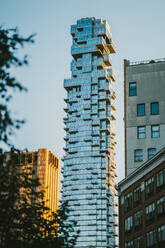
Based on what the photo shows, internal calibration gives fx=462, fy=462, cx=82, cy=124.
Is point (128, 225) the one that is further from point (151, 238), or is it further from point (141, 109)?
point (141, 109)

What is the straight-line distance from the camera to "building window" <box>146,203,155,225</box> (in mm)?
58000

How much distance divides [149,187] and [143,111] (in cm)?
1632

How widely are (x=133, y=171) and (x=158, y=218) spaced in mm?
10651

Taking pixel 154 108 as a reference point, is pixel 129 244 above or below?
below

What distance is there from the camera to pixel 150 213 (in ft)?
193

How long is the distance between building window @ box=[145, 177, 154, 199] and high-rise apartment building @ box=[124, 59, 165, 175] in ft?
30.0

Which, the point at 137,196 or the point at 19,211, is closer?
the point at 19,211

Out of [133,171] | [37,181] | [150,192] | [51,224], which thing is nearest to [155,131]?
[133,171]

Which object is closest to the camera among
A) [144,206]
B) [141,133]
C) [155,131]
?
[144,206]

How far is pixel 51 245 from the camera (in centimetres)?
2650

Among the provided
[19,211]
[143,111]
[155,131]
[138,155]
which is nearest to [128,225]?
[138,155]

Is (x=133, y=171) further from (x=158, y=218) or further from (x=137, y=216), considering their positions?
(x=158, y=218)

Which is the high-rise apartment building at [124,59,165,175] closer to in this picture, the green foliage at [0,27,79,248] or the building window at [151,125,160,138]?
the building window at [151,125,160,138]

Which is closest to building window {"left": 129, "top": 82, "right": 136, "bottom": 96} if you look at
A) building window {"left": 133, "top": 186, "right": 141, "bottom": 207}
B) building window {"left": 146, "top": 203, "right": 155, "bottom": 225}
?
building window {"left": 133, "top": 186, "right": 141, "bottom": 207}
